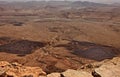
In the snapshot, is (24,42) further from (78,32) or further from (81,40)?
(78,32)

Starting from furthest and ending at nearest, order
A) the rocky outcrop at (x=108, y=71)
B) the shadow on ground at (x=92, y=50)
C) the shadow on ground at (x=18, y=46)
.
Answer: the shadow on ground at (x=18, y=46) < the shadow on ground at (x=92, y=50) < the rocky outcrop at (x=108, y=71)

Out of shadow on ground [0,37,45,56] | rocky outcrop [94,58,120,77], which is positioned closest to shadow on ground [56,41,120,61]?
shadow on ground [0,37,45,56]

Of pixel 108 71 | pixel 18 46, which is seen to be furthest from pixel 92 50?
pixel 108 71

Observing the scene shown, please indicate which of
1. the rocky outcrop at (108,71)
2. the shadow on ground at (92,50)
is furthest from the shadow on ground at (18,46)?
the rocky outcrop at (108,71)

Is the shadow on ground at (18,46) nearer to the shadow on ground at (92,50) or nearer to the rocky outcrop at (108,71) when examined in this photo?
the shadow on ground at (92,50)

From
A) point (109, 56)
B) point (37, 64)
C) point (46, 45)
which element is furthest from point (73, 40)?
point (37, 64)

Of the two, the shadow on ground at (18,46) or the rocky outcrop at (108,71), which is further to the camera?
the shadow on ground at (18,46)

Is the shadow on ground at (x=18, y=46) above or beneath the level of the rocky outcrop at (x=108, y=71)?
beneath

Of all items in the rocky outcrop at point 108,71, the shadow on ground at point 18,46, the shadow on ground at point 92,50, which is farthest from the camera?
the shadow on ground at point 18,46

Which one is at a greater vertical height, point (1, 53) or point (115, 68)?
point (115, 68)

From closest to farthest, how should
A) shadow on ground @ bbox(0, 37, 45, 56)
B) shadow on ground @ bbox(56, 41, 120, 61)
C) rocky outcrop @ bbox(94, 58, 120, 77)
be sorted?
rocky outcrop @ bbox(94, 58, 120, 77) < shadow on ground @ bbox(56, 41, 120, 61) < shadow on ground @ bbox(0, 37, 45, 56)

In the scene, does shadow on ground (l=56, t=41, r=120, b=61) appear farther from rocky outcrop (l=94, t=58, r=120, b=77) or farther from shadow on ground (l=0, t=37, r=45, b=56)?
rocky outcrop (l=94, t=58, r=120, b=77)
